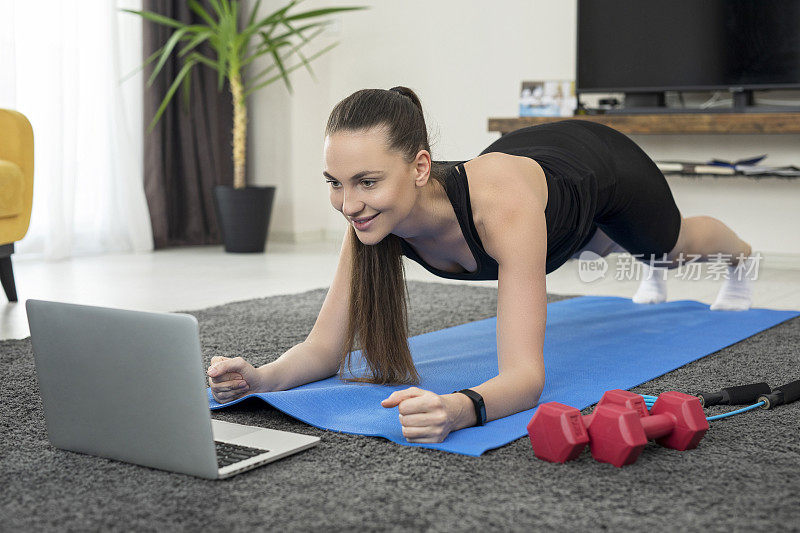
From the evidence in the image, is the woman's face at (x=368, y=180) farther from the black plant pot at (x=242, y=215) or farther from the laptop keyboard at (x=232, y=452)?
the black plant pot at (x=242, y=215)

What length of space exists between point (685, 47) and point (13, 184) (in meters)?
2.87

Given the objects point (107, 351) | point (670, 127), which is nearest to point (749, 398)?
point (107, 351)

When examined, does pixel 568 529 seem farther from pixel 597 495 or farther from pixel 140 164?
pixel 140 164

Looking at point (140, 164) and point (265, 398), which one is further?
point (140, 164)

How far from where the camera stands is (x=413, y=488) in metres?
1.12

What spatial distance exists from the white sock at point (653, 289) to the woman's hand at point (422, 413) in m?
1.56

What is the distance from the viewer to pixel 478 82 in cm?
467

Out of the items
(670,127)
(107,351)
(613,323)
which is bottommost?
(613,323)

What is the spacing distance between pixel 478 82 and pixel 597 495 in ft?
12.5

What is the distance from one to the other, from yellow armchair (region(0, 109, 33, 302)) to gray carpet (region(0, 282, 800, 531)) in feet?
4.49

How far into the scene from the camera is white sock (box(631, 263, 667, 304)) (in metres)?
2.66

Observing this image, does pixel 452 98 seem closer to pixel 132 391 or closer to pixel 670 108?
pixel 670 108

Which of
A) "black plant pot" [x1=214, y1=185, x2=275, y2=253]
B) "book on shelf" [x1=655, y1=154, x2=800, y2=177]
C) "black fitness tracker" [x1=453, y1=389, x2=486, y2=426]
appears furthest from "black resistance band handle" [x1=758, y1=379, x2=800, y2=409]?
"black plant pot" [x1=214, y1=185, x2=275, y2=253]

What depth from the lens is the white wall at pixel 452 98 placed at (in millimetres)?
4035
